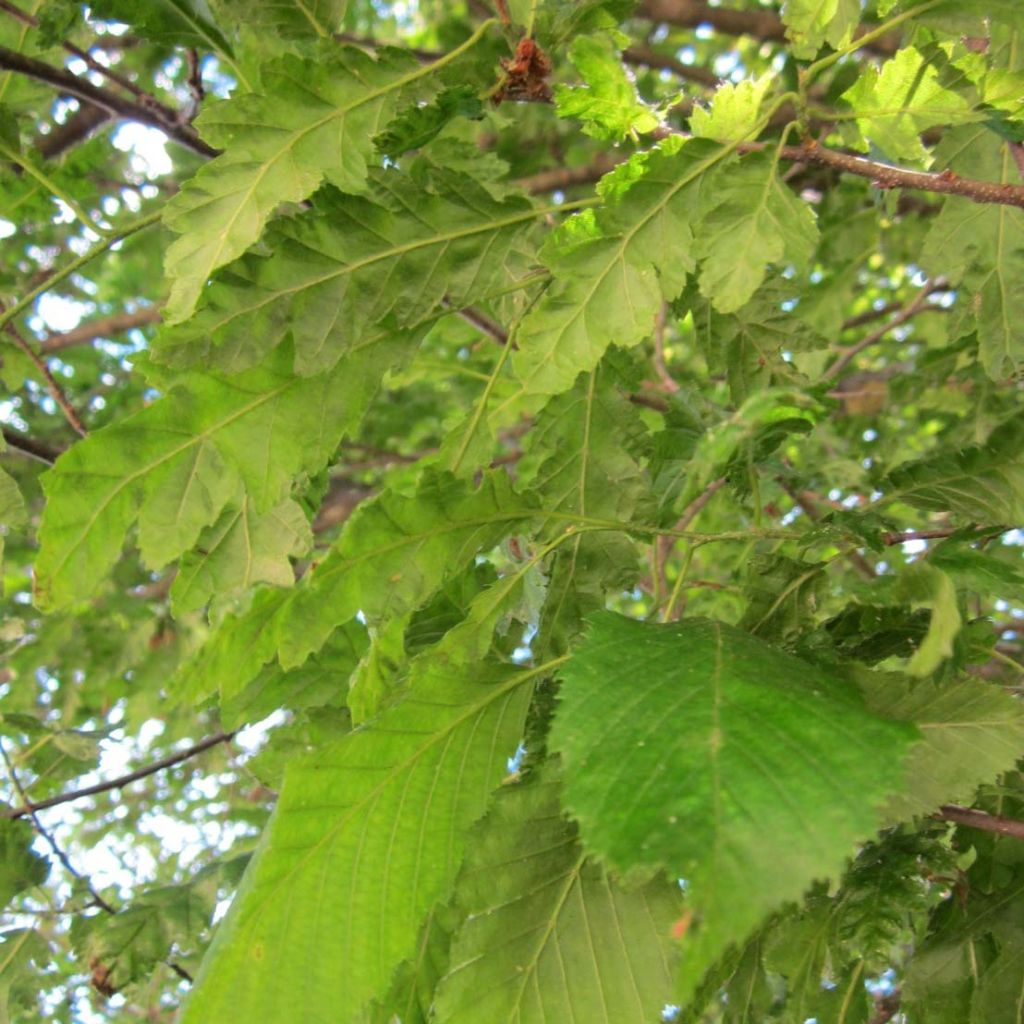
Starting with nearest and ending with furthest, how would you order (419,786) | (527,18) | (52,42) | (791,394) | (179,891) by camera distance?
(791,394), (419,786), (527,18), (52,42), (179,891)

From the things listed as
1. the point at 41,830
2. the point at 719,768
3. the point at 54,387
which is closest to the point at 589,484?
the point at 719,768

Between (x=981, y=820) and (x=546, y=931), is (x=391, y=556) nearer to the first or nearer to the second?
(x=546, y=931)

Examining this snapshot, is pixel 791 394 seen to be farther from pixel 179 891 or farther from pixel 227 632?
pixel 179 891

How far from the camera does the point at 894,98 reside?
2.87 feet

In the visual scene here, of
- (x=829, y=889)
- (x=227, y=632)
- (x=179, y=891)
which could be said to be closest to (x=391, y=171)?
(x=227, y=632)

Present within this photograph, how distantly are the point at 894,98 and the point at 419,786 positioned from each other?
0.70 m

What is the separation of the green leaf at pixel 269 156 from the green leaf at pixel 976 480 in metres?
0.55

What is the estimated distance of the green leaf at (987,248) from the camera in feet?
3.22

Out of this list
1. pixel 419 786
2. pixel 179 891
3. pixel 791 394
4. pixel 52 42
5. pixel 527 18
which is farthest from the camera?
pixel 179 891

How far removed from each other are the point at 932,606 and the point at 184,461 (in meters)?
0.60

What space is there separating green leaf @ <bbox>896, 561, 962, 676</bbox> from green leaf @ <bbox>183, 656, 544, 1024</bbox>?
332 millimetres

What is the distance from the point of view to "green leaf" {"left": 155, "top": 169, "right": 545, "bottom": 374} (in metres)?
0.84

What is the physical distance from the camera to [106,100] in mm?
1349

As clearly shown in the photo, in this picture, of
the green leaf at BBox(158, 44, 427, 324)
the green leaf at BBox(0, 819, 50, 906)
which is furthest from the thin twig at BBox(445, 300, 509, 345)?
the green leaf at BBox(0, 819, 50, 906)
